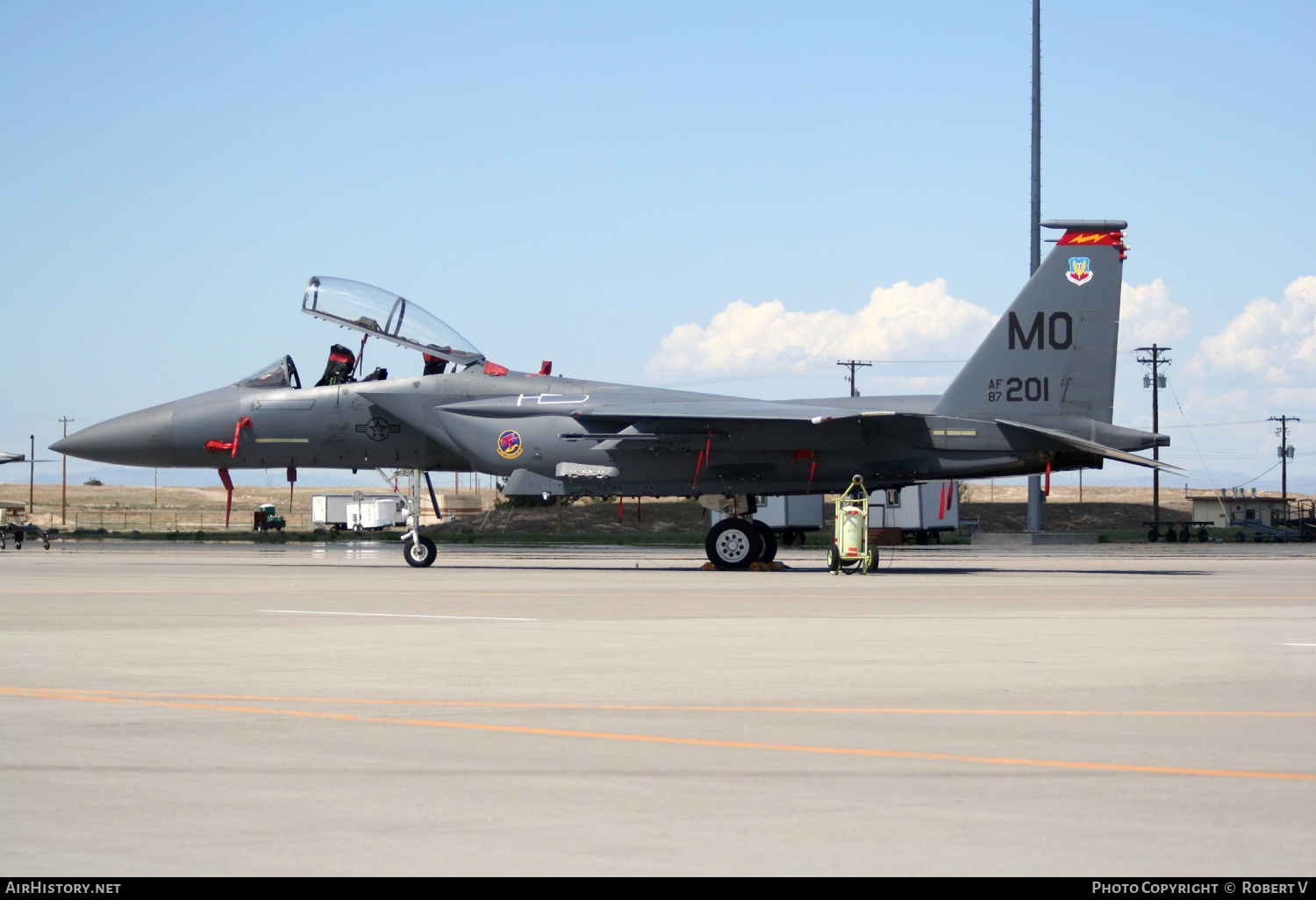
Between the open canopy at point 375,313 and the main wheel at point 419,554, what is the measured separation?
3.44 m

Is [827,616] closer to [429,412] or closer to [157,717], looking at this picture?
[157,717]

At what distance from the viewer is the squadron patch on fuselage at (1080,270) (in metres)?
24.0

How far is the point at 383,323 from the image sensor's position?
81.7 ft

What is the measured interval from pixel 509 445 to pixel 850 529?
6210 mm

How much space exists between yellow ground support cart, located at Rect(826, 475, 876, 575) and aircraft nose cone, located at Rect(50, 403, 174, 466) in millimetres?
12435

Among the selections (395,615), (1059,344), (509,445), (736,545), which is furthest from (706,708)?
(1059,344)

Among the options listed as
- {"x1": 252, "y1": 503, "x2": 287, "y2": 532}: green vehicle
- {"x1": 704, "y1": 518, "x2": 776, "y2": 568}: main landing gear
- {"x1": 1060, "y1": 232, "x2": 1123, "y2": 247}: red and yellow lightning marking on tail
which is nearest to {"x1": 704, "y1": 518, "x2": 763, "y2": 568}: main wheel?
{"x1": 704, "y1": 518, "x2": 776, "y2": 568}: main landing gear

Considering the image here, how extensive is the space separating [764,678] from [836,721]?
67.7 inches

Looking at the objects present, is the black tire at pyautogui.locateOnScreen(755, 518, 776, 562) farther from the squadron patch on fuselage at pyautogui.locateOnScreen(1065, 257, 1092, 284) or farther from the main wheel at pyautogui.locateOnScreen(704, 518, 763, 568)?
the squadron patch on fuselage at pyautogui.locateOnScreen(1065, 257, 1092, 284)

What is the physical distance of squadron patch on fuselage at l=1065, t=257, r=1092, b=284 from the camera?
2405 cm

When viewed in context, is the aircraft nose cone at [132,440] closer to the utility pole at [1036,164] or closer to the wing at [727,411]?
the wing at [727,411]

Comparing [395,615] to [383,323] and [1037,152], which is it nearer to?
[383,323]
